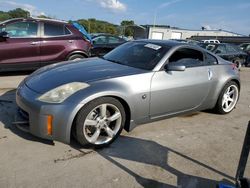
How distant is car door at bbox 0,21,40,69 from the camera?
22.6ft

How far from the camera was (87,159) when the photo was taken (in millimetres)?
3125

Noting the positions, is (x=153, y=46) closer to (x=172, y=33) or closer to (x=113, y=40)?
(x=113, y=40)

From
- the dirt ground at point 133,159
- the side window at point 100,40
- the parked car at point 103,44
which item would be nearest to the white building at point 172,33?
the parked car at point 103,44

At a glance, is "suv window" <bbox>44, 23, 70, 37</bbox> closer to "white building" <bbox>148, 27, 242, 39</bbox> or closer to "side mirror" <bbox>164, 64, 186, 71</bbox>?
"side mirror" <bbox>164, 64, 186, 71</bbox>

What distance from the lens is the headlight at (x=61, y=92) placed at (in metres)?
3.16

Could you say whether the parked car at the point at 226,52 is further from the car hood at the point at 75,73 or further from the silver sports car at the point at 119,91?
the car hood at the point at 75,73

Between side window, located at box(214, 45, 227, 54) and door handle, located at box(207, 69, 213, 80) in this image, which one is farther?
side window, located at box(214, 45, 227, 54)

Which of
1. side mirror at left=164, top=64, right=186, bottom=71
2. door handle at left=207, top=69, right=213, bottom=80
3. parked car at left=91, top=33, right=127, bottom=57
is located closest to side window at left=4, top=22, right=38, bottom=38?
parked car at left=91, top=33, right=127, bottom=57

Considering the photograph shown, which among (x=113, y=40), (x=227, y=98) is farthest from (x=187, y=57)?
Answer: (x=113, y=40)

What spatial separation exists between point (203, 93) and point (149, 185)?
2240mm

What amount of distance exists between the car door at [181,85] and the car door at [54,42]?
13.7 feet

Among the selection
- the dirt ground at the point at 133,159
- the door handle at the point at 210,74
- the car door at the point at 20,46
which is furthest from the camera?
the car door at the point at 20,46

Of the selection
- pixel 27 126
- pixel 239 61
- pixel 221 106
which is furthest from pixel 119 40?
pixel 27 126

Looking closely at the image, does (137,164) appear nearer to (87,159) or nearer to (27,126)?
(87,159)
